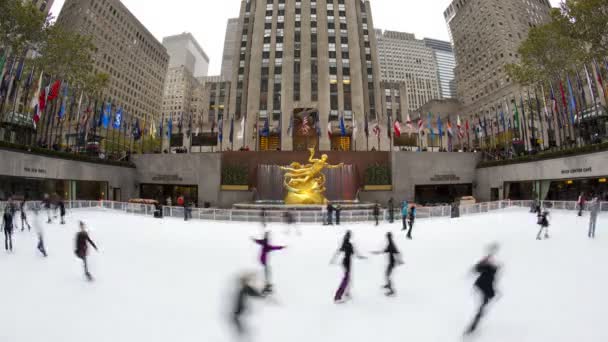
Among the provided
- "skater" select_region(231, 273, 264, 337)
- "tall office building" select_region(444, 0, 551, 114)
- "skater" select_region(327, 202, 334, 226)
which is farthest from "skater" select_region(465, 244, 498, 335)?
"tall office building" select_region(444, 0, 551, 114)

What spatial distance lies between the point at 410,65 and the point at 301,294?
180784mm

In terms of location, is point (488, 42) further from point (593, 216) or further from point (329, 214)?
point (329, 214)

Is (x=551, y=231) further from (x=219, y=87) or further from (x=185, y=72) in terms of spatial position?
(x=185, y=72)

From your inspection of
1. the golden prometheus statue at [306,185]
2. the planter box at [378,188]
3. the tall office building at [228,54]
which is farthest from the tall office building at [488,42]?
the tall office building at [228,54]

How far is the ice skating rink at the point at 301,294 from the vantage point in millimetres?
4902

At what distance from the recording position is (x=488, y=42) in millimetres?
75500

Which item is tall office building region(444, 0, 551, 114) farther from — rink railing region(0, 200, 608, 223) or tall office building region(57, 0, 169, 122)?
tall office building region(57, 0, 169, 122)

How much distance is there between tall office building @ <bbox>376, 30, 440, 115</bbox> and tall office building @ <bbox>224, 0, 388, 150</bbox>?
345ft

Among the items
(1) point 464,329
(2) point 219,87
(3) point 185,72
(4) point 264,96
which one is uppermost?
(3) point 185,72

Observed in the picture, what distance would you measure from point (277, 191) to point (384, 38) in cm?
16202

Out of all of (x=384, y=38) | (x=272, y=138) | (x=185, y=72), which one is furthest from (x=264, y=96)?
(x=384, y=38)

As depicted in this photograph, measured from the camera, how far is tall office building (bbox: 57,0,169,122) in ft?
248

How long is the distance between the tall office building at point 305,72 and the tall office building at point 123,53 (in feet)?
123

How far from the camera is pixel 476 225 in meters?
15.8
